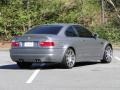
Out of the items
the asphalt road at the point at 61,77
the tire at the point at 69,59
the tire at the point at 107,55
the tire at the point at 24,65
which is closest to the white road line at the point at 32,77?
the asphalt road at the point at 61,77

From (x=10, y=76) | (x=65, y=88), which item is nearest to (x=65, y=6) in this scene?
(x=10, y=76)

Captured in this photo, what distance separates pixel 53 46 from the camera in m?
16.8

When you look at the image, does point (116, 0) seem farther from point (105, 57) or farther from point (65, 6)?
point (105, 57)

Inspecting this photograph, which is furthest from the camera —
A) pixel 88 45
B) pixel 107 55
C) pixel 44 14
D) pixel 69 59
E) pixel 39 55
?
pixel 44 14

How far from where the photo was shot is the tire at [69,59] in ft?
55.8

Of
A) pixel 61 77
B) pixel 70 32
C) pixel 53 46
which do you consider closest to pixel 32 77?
pixel 61 77

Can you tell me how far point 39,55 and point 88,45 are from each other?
2.19 metres

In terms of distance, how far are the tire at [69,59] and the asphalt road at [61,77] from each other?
19cm

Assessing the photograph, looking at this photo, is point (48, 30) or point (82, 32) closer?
point (48, 30)

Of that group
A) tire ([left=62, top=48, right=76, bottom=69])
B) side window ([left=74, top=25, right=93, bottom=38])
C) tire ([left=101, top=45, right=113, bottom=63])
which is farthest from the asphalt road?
side window ([left=74, top=25, right=93, bottom=38])

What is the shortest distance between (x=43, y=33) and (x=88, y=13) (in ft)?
44.2

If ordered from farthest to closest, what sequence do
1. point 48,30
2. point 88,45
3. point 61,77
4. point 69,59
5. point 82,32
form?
point 82,32, point 88,45, point 48,30, point 69,59, point 61,77

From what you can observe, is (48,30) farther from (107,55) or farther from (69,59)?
(107,55)

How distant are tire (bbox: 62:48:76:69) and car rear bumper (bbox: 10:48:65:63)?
165mm
